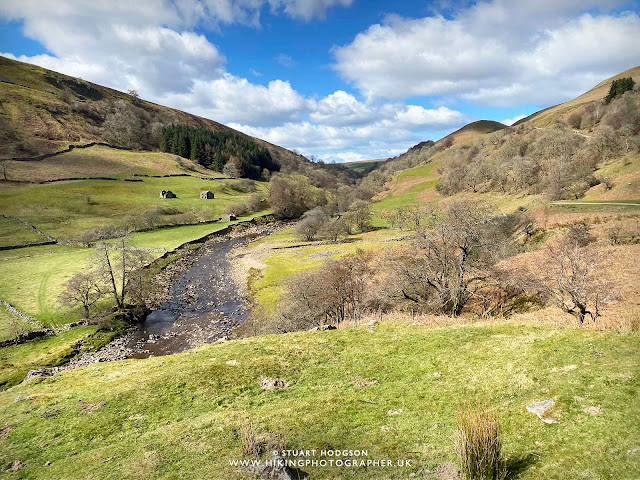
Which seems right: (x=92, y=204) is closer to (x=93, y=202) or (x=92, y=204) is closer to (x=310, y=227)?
(x=93, y=202)

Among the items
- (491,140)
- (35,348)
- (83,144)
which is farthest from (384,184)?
(35,348)

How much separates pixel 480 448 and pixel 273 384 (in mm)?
9187

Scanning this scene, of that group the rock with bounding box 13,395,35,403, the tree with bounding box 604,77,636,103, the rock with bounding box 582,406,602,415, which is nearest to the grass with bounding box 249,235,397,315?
the rock with bounding box 13,395,35,403

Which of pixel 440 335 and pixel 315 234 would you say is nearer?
pixel 440 335

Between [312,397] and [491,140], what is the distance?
18063 centimetres

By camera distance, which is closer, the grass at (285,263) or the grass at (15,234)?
the grass at (285,263)

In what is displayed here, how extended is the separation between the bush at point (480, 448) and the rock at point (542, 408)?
113 inches

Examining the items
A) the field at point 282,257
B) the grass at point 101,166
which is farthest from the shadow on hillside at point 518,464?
the grass at point 101,166

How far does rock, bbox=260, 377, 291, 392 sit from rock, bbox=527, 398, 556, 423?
339 inches

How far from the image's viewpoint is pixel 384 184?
607ft

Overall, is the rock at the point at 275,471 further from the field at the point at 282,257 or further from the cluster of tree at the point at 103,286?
the cluster of tree at the point at 103,286

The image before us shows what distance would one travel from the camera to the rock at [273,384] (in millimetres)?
13320

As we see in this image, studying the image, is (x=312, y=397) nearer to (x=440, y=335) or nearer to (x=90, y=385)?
(x=440, y=335)

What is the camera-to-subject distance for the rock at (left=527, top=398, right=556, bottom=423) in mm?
8187
